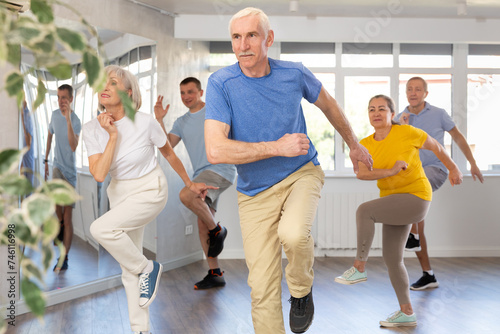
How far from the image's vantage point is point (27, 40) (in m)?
0.57

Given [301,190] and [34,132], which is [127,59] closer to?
[34,132]

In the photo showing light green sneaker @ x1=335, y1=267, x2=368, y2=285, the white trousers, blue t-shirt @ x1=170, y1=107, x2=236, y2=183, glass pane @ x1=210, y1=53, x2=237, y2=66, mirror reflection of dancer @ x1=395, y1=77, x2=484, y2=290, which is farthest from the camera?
glass pane @ x1=210, y1=53, x2=237, y2=66

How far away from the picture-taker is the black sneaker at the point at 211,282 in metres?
4.79

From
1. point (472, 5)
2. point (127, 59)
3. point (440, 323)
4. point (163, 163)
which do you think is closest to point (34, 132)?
point (127, 59)

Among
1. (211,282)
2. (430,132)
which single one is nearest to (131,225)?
(211,282)

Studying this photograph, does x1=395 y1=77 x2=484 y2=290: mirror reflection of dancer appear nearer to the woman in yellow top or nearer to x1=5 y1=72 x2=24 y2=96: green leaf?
the woman in yellow top

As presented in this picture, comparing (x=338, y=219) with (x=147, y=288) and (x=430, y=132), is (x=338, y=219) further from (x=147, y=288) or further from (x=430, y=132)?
(x=147, y=288)

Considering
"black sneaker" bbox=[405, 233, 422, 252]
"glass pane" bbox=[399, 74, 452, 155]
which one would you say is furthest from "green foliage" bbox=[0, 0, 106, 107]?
"glass pane" bbox=[399, 74, 452, 155]

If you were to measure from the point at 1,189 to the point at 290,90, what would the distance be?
201 centimetres

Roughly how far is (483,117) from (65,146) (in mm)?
4770

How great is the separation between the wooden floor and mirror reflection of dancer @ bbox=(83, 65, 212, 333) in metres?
0.50

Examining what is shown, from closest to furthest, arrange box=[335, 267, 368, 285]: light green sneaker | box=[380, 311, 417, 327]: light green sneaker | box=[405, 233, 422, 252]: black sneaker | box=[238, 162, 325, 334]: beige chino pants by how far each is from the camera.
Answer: box=[238, 162, 325, 334]: beige chino pants → box=[335, 267, 368, 285]: light green sneaker → box=[380, 311, 417, 327]: light green sneaker → box=[405, 233, 422, 252]: black sneaker

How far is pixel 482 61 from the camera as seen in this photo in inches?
266

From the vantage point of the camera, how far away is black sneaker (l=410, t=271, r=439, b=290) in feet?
15.7
